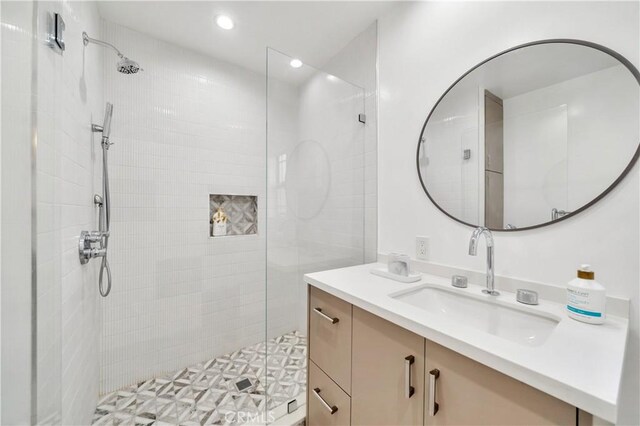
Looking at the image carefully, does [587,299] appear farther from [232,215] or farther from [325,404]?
[232,215]

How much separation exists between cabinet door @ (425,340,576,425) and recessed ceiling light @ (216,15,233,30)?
2.15m

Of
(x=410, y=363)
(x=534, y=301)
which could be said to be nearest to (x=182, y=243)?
(x=410, y=363)

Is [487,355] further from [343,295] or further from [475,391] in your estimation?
[343,295]

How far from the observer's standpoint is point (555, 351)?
22.6 inches

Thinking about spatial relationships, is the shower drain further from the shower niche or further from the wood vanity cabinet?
the shower niche

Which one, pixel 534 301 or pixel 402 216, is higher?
pixel 402 216

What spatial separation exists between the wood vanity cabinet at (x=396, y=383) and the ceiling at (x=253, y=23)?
1.74 meters

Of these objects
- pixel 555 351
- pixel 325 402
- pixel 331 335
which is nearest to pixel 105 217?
pixel 331 335

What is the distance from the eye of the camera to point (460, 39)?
1224 millimetres

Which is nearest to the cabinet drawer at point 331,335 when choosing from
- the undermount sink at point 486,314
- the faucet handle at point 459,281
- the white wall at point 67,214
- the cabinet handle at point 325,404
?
the cabinet handle at point 325,404

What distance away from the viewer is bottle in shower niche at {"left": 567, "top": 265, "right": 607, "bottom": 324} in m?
0.71

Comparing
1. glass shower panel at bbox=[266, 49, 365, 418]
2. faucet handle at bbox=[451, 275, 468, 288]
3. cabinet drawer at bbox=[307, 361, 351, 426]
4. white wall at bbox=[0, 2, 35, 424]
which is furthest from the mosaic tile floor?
white wall at bbox=[0, 2, 35, 424]

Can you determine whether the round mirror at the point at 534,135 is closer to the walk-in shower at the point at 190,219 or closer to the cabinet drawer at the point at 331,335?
the walk-in shower at the point at 190,219

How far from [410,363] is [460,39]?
1.47 meters
